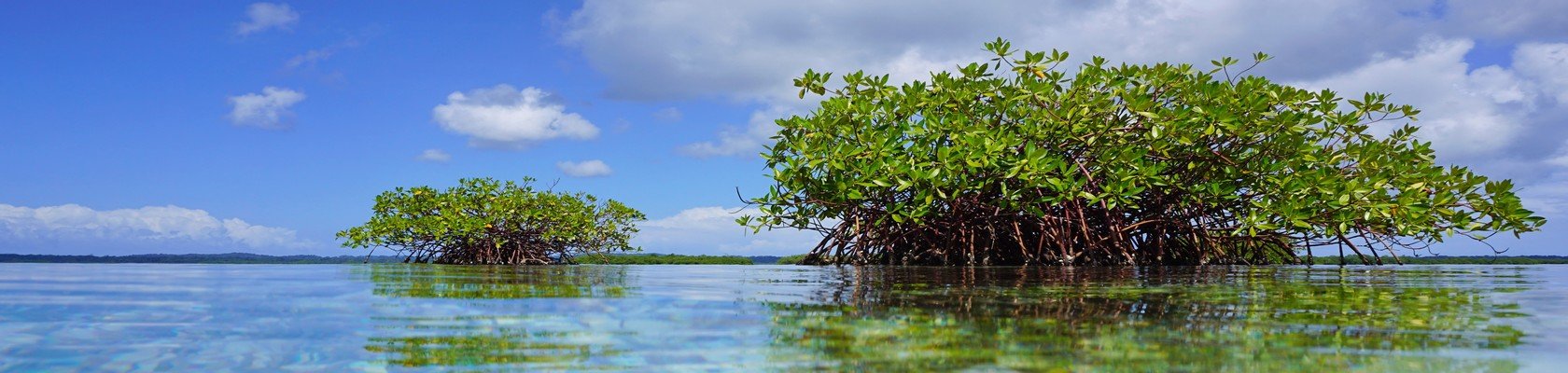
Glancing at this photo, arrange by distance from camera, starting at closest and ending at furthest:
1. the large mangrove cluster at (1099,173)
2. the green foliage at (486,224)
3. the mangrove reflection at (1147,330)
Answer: the mangrove reflection at (1147,330) < the large mangrove cluster at (1099,173) < the green foliage at (486,224)

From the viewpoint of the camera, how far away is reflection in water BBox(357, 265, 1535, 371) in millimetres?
1974

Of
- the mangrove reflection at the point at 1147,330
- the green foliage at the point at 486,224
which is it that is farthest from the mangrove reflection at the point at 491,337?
the green foliage at the point at 486,224

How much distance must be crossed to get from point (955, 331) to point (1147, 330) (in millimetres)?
528

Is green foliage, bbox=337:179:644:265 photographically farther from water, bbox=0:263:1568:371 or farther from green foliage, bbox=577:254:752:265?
water, bbox=0:263:1568:371

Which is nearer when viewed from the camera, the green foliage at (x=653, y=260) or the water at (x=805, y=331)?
the water at (x=805, y=331)

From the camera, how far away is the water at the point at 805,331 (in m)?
2.00

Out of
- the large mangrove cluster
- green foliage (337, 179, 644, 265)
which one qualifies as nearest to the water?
the large mangrove cluster

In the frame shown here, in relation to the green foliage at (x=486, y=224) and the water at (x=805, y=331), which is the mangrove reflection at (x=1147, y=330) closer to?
the water at (x=805, y=331)

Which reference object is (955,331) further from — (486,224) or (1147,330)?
(486,224)

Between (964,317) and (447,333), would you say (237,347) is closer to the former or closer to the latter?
(447,333)

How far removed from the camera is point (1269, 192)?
9539mm

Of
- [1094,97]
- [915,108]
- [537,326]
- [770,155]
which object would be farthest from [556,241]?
[537,326]

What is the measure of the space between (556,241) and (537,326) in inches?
647

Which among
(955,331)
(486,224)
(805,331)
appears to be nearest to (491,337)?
(805,331)
